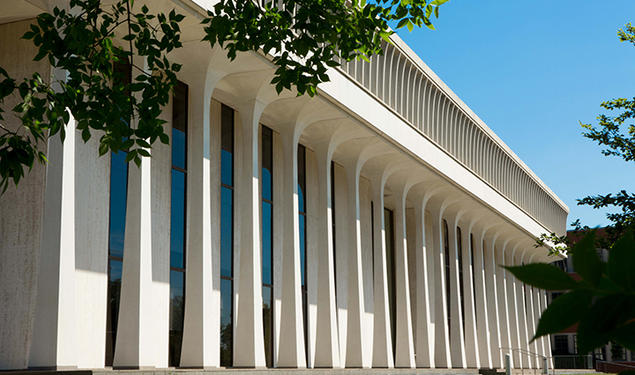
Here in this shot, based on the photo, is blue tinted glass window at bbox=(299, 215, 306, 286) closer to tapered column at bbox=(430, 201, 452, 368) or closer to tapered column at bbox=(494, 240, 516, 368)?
tapered column at bbox=(430, 201, 452, 368)

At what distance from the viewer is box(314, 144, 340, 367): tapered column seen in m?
23.8

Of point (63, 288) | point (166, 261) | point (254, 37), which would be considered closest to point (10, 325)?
point (63, 288)

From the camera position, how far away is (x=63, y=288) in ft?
44.1

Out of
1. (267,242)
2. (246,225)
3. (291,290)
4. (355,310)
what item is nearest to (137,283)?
(246,225)

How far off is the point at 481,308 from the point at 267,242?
67.3ft

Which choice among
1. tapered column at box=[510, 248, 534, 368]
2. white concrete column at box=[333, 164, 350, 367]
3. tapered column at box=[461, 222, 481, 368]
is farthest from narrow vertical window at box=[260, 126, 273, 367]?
tapered column at box=[510, 248, 534, 368]

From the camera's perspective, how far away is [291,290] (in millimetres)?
21859

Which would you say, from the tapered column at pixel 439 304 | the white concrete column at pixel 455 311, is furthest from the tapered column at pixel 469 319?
the tapered column at pixel 439 304

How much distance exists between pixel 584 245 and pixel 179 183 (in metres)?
20.1

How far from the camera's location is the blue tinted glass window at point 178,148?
20.2 m

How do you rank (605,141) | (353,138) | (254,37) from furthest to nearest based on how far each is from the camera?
(353,138) → (605,141) → (254,37)

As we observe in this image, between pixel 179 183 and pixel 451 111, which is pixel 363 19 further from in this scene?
pixel 451 111

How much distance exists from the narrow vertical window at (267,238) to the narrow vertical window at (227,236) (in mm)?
1572

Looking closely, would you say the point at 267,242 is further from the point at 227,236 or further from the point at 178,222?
the point at 178,222
